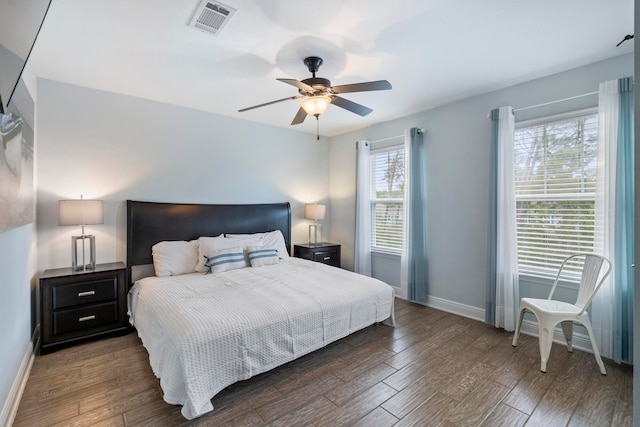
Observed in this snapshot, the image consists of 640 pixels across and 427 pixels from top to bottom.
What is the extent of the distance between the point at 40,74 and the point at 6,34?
261 cm

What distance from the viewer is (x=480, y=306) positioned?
136 inches

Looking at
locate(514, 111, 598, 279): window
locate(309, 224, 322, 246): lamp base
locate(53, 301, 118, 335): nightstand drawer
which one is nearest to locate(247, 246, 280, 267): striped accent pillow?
locate(309, 224, 322, 246): lamp base

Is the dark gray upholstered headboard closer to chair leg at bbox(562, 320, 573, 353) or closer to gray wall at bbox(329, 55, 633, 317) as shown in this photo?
gray wall at bbox(329, 55, 633, 317)

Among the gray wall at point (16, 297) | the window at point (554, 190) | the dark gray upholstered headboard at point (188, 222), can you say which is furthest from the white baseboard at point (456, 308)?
the gray wall at point (16, 297)

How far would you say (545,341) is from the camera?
7.83 feet

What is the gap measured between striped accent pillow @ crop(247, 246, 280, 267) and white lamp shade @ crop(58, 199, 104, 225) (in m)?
1.66

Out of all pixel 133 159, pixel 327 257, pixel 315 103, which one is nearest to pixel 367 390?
pixel 315 103

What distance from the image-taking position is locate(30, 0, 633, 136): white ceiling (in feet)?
6.45

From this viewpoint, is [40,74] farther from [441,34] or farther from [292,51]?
[441,34]

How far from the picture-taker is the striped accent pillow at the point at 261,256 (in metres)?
3.68

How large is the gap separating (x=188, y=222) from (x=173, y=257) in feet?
1.80

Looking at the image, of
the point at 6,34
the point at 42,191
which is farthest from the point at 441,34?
the point at 42,191

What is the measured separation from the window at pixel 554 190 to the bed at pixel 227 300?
1651mm

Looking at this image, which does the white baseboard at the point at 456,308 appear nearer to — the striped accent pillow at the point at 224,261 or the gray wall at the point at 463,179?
the gray wall at the point at 463,179
